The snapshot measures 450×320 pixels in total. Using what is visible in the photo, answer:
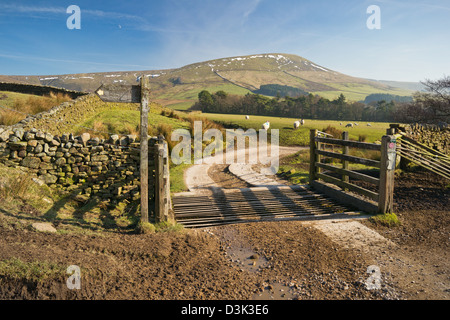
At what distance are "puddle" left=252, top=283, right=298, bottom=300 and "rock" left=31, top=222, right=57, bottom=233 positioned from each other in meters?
3.55

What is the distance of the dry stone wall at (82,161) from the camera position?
7.39m

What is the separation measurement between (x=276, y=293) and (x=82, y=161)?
6.39 metres

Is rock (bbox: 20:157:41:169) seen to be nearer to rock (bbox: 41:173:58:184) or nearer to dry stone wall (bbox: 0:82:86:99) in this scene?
rock (bbox: 41:173:58:184)

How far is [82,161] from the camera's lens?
780 cm

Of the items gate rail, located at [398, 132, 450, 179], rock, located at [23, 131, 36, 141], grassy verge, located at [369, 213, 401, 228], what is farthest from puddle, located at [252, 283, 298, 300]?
rock, located at [23, 131, 36, 141]

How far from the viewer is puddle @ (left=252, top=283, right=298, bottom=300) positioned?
342 centimetres

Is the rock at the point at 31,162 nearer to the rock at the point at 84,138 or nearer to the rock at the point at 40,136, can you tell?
the rock at the point at 40,136

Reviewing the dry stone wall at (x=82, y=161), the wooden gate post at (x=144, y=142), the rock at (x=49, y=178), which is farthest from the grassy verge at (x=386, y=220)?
the rock at (x=49, y=178)

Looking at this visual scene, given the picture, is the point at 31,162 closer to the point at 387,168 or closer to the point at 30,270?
the point at 30,270

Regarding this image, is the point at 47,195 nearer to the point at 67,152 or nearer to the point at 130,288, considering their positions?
the point at 67,152

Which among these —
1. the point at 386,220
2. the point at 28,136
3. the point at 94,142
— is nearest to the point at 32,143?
the point at 28,136

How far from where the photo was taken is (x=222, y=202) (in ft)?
24.1

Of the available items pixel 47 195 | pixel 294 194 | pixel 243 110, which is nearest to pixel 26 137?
pixel 47 195

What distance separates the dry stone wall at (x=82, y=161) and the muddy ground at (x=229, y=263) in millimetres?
2687
